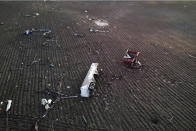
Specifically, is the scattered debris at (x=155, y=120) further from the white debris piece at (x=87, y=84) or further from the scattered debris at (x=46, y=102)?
the scattered debris at (x=46, y=102)

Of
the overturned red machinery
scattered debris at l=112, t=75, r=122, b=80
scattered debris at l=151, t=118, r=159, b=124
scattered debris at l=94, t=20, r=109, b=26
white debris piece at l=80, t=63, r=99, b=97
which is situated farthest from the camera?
scattered debris at l=94, t=20, r=109, b=26

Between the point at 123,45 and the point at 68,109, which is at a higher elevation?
the point at 123,45

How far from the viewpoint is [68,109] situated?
3881 mm

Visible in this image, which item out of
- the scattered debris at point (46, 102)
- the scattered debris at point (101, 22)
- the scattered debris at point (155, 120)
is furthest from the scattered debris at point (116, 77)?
the scattered debris at point (101, 22)

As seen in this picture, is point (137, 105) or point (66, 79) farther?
point (66, 79)

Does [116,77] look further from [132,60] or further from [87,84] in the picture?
[87,84]

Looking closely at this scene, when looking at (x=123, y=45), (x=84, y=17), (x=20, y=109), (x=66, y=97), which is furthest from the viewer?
(x=84, y=17)

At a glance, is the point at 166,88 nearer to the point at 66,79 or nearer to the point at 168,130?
the point at 168,130

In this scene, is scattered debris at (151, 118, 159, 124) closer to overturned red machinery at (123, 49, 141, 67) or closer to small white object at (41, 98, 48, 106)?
overturned red machinery at (123, 49, 141, 67)

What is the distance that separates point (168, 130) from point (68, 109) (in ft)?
7.12

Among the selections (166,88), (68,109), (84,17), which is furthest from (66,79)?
(84,17)

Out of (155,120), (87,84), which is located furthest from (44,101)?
(155,120)

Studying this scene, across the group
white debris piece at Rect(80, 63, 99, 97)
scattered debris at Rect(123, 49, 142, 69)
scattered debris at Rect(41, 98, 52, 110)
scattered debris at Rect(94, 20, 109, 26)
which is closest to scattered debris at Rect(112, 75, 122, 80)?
white debris piece at Rect(80, 63, 99, 97)

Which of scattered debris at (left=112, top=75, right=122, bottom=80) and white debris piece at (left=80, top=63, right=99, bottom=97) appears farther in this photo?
scattered debris at (left=112, top=75, right=122, bottom=80)
